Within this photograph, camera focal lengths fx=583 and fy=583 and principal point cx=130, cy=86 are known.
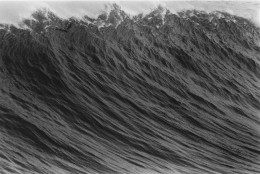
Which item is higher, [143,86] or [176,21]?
[176,21]

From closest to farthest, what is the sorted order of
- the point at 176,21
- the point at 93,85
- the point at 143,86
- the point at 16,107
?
the point at 16,107 < the point at 93,85 < the point at 143,86 < the point at 176,21

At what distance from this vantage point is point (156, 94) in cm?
1730

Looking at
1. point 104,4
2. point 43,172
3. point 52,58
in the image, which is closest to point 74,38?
point 52,58

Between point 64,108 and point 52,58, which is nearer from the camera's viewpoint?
point 64,108

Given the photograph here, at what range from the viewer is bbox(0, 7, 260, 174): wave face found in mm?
12938

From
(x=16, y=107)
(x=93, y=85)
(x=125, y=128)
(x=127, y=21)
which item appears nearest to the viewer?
(x=16, y=107)

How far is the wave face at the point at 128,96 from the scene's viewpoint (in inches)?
509

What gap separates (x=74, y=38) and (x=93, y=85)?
Answer: 8.80 feet

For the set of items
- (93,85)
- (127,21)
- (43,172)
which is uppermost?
(127,21)

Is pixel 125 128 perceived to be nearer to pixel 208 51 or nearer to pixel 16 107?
pixel 16 107

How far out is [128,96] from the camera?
54.7 ft

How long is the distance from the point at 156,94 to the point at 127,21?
455 cm

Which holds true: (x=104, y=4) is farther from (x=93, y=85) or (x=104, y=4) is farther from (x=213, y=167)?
(x=213, y=167)

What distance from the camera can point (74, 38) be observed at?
18594mm
